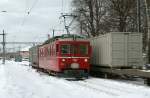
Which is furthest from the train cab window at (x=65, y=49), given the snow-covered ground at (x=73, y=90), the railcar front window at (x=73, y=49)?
the snow-covered ground at (x=73, y=90)

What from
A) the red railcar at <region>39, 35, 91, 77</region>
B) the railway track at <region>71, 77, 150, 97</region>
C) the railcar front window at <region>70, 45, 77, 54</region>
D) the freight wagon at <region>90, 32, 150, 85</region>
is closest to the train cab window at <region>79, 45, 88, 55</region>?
the red railcar at <region>39, 35, 91, 77</region>

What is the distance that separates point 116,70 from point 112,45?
70.7 inches

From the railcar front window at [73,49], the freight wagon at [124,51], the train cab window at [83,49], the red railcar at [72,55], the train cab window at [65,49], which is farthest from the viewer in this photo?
the train cab window at [83,49]

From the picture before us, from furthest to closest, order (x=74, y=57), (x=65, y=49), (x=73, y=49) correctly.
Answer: (x=73, y=49)
(x=65, y=49)
(x=74, y=57)

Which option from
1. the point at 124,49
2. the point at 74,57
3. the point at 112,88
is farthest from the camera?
the point at 74,57

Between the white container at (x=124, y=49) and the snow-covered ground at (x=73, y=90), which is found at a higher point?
the white container at (x=124, y=49)

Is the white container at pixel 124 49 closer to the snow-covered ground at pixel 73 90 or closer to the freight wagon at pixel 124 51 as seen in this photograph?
the freight wagon at pixel 124 51

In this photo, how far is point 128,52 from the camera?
29.7m

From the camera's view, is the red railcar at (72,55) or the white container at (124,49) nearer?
the white container at (124,49)

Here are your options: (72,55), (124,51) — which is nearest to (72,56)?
(72,55)

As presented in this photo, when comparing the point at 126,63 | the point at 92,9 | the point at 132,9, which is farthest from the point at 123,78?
the point at 92,9

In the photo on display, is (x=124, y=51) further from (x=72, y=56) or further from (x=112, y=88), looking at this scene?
(x=112, y=88)

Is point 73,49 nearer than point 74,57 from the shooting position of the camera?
No

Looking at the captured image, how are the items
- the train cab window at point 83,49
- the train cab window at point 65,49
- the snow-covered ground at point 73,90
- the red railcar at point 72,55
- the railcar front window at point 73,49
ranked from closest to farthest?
the snow-covered ground at point 73,90 < the red railcar at point 72,55 < the train cab window at point 65,49 < the railcar front window at point 73,49 < the train cab window at point 83,49
